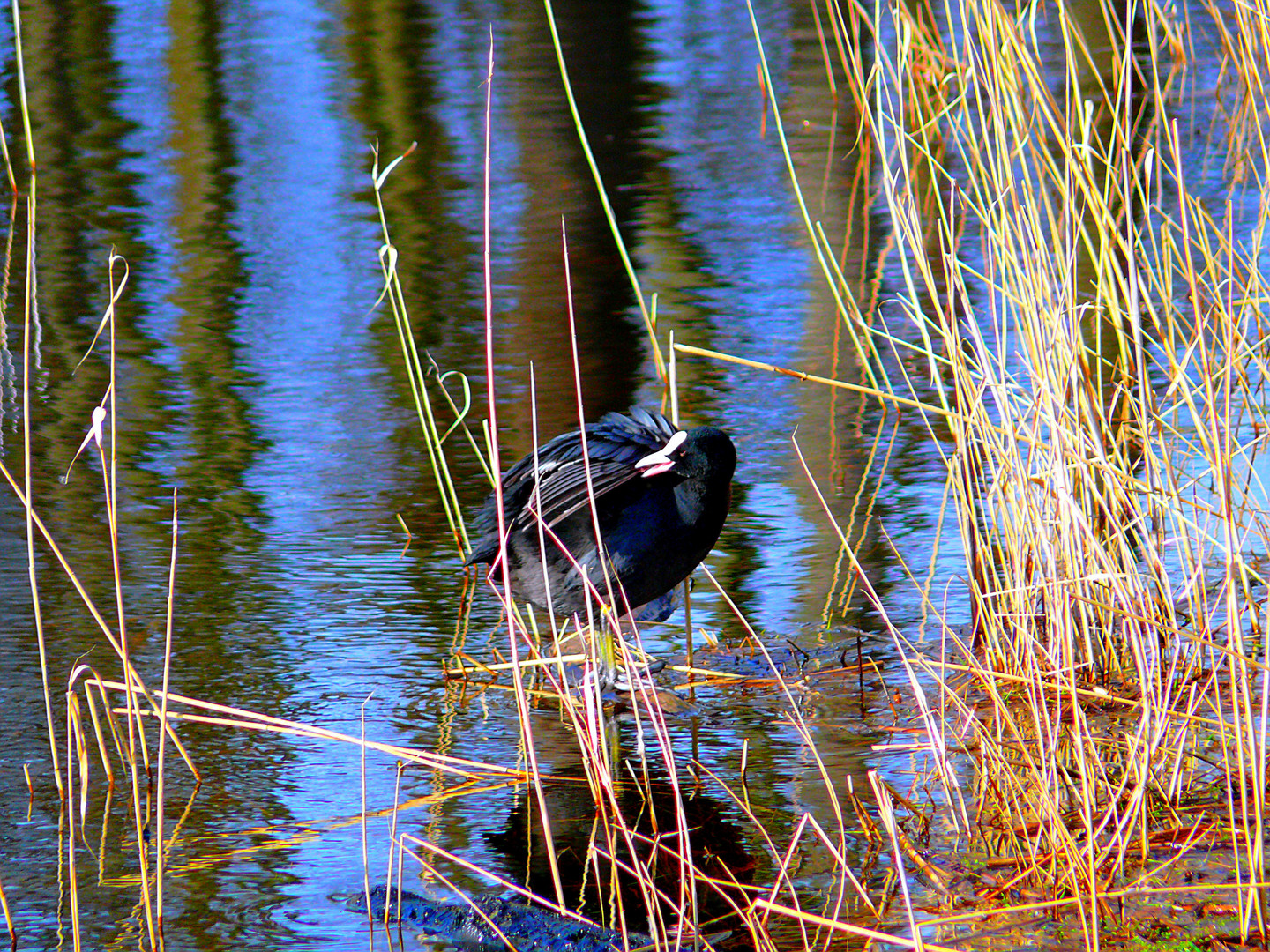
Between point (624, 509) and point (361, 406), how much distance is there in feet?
9.37

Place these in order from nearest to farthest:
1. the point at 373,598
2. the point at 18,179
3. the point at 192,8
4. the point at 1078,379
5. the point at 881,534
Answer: the point at 1078,379 < the point at 373,598 < the point at 881,534 < the point at 18,179 < the point at 192,8

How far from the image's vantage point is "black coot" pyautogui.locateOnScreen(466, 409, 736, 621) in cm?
402

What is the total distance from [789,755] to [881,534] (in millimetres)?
1525

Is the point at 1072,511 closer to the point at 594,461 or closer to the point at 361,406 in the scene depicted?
the point at 594,461

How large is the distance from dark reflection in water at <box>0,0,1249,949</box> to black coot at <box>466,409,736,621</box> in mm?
368

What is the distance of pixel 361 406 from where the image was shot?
22.2ft

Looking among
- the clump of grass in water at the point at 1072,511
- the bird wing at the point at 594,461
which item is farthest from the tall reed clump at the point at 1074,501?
the bird wing at the point at 594,461

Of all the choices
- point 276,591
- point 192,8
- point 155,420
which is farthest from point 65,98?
point 276,591

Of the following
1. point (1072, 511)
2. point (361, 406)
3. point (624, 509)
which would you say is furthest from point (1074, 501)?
point (361, 406)

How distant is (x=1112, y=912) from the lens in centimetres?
311

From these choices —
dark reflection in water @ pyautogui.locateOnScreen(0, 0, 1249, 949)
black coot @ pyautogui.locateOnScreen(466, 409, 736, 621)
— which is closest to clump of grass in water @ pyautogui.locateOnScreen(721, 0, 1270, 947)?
dark reflection in water @ pyautogui.locateOnScreen(0, 0, 1249, 949)

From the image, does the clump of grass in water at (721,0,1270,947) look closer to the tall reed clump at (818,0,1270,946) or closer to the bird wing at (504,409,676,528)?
the tall reed clump at (818,0,1270,946)

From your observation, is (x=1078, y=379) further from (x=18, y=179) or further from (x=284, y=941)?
(x=18, y=179)

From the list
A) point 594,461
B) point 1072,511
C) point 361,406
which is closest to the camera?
point 1072,511
